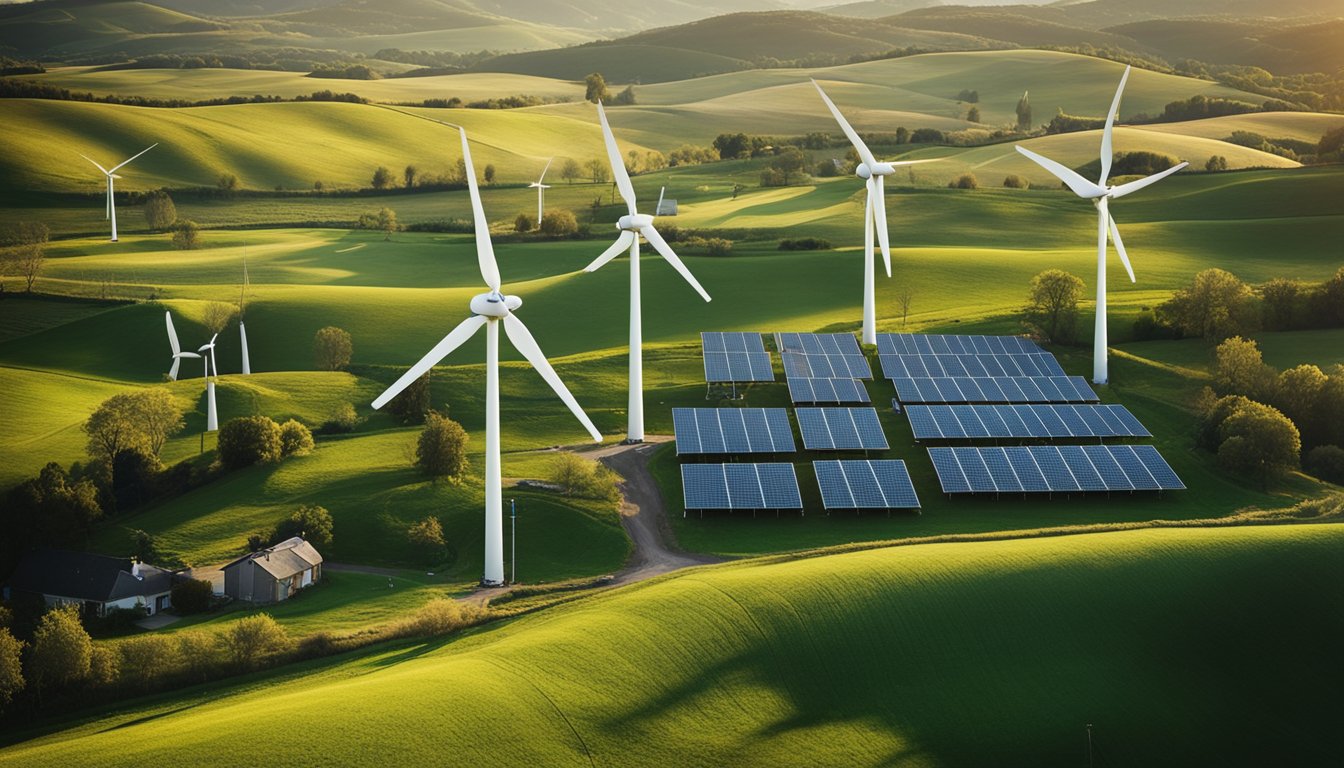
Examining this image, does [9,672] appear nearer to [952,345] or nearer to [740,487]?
[740,487]

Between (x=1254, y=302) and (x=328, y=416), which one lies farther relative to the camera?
(x=1254, y=302)

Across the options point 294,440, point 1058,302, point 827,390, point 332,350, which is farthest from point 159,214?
point 1058,302

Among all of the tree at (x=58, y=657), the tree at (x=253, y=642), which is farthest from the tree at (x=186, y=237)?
the tree at (x=58, y=657)

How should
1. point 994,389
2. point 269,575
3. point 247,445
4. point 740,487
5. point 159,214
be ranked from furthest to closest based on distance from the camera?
point 159,214 → point 994,389 → point 247,445 → point 740,487 → point 269,575

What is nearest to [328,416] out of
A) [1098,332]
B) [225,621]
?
[225,621]

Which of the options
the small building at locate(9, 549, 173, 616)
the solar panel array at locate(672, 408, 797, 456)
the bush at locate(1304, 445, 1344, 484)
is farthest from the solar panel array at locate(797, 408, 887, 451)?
the small building at locate(9, 549, 173, 616)

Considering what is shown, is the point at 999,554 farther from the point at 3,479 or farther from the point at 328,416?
the point at 3,479
